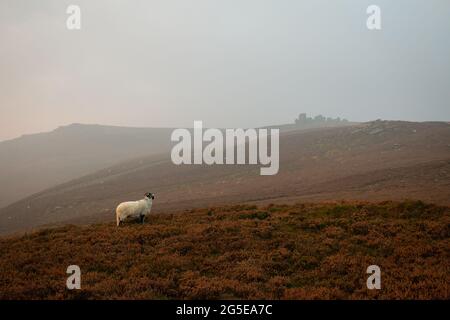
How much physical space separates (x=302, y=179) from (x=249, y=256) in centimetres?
5814

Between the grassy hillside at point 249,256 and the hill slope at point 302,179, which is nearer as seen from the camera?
the grassy hillside at point 249,256

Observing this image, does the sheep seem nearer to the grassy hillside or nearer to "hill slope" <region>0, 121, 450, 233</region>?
the grassy hillside

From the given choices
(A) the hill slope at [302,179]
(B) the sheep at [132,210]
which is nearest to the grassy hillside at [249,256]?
(B) the sheep at [132,210]

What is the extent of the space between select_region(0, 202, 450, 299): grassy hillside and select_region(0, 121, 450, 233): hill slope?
2048cm

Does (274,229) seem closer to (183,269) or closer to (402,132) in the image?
(183,269)

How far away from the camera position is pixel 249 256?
1373 centimetres

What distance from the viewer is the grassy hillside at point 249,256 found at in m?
10.7

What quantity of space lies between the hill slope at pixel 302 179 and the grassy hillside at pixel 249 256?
67.2ft

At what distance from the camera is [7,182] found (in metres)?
167

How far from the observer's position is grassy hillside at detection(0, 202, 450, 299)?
10672 millimetres

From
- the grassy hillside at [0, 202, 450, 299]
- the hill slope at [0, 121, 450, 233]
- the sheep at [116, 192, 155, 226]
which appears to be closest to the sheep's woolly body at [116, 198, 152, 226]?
the sheep at [116, 192, 155, 226]

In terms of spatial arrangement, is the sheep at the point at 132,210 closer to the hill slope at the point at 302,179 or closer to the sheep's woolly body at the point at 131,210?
the sheep's woolly body at the point at 131,210

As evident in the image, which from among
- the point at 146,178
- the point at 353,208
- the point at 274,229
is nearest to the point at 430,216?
the point at 353,208

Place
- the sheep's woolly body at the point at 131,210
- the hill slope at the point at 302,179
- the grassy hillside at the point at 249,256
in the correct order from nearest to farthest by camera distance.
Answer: the grassy hillside at the point at 249,256 < the sheep's woolly body at the point at 131,210 < the hill slope at the point at 302,179
